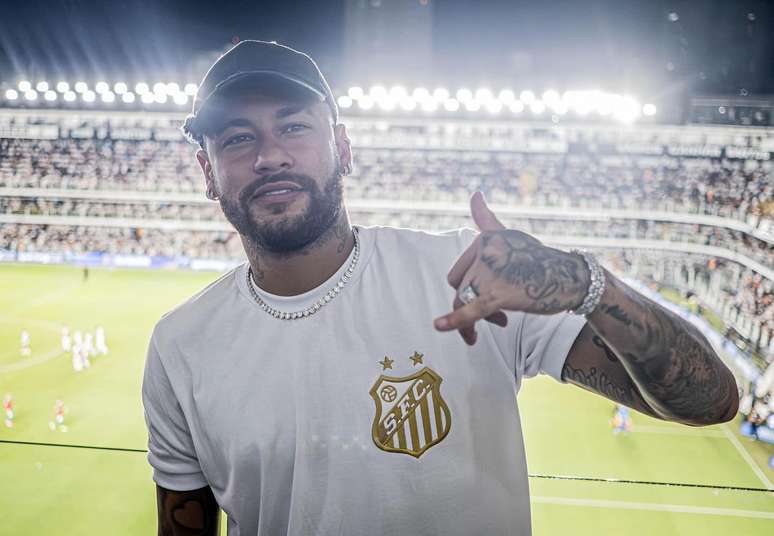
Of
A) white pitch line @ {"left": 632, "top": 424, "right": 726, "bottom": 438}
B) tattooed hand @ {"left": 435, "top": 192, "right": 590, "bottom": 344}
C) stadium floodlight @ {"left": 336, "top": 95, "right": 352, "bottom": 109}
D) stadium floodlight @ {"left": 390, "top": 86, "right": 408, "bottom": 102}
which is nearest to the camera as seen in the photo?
tattooed hand @ {"left": 435, "top": 192, "right": 590, "bottom": 344}

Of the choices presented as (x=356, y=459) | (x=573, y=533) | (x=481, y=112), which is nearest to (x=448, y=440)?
(x=356, y=459)

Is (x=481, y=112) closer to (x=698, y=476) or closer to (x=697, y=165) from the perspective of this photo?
(x=697, y=165)

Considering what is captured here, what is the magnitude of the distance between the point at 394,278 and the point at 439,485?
83cm

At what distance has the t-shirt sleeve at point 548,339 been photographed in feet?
6.84

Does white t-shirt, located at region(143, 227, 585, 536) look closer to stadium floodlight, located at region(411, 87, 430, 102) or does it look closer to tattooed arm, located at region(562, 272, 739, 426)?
tattooed arm, located at region(562, 272, 739, 426)

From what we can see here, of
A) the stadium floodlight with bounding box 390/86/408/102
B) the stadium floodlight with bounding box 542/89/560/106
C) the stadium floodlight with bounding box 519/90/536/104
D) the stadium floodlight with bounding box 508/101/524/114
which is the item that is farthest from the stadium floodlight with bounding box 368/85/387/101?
the stadium floodlight with bounding box 542/89/560/106

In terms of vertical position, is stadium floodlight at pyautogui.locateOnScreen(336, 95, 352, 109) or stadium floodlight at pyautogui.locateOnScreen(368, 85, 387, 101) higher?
stadium floodlight at pyautogui.locateOnScreen(368, 85, 387, 101)

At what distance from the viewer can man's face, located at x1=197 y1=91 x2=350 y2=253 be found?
2.21 meters

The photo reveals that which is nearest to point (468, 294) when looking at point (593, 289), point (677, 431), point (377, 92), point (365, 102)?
point (593, 289)

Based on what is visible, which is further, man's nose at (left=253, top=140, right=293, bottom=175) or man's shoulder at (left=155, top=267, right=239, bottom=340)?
man's shoulder at (left=155, top=267, right=239, bottom=340)

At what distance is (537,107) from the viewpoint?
31703mm

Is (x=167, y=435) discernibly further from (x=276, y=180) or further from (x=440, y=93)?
(x=440, y=93)

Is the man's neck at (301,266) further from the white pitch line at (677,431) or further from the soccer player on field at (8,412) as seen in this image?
the soccer player on field at (8,412)

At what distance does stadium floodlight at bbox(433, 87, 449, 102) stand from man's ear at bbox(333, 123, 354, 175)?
1235 inches
